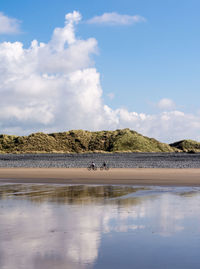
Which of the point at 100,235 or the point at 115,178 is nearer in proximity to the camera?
the point at 100,235

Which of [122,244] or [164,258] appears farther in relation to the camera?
[122,244]

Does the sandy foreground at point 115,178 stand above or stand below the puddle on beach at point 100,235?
above

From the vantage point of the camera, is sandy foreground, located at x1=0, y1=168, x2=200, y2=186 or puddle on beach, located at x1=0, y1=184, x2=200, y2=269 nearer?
puddle on beach, located at x1=0, y1=184, x2=200, y2=269

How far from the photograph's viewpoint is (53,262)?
859 centimetres

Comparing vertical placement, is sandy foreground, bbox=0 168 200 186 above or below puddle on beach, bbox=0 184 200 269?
above

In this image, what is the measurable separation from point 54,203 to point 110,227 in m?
6.51

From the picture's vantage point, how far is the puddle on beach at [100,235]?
866 cm

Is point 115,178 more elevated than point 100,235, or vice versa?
point 115,178

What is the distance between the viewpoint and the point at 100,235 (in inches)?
446

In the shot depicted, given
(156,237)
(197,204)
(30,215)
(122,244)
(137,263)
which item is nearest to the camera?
(137,263)

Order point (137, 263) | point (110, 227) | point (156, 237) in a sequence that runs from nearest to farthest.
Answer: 1. point (137, 263)
2. point (156, 237)
3. point (110, 227)

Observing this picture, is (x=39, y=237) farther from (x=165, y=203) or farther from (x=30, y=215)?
(x=165, y=203)

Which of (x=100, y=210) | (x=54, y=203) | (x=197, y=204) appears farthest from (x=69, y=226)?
(x=197, y=204)

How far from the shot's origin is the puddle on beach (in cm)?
866
